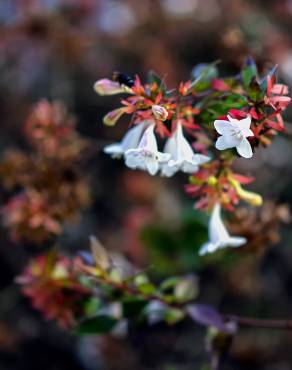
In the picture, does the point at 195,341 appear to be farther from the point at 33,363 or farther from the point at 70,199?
the point at 70,199

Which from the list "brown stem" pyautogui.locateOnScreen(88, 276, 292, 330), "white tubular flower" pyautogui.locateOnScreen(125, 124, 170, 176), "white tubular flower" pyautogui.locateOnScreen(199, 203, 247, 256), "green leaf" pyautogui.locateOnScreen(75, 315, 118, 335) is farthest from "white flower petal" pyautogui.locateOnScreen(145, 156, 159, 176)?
"green leaf" pyautogui.locateOnScreen(75, 315, 118, 335)

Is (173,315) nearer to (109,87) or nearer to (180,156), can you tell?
(180,156)

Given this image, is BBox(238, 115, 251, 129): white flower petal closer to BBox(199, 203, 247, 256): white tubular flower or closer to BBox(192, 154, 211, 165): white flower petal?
BBox(192, 154, 211, 165): white flower petal

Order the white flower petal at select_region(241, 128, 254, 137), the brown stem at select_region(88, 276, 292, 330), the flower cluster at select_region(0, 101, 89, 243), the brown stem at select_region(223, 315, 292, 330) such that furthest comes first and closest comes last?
the flower cluster at select_region(0, 101, 89, 243) < the brown stem at select_region(223, 315, 292, 330) < the brown stem at select_region(88, 276, 292, 330) < the white flower petal at select_region(241, 128, 254, 137)

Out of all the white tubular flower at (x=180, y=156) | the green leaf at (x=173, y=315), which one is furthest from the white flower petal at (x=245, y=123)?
the green leaf at (x=173, y=315)

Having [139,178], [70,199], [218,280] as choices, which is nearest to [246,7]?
[139,178]
